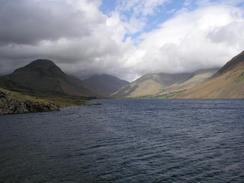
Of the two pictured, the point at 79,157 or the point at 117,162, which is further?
the point at 79,157

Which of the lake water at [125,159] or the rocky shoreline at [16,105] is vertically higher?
the rocky shoreline at [16,105]

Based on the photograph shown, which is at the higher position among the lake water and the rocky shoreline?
the rocky shoreline

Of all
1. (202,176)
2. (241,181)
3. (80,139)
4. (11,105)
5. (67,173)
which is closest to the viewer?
(241,181)

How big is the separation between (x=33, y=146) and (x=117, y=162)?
77.7ft

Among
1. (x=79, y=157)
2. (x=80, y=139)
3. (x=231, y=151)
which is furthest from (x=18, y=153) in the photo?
(x=231, y=151)

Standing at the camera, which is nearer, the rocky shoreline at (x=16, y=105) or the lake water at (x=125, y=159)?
the lake water at (x=125, y=159)

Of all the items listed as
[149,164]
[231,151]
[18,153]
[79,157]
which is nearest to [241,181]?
[149,164]

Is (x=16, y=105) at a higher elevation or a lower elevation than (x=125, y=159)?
higher

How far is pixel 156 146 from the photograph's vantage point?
2413 inches

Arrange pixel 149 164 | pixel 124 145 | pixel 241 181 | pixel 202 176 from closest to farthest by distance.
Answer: pixel 241 181 < pixel 202 176 < pixel 149 164 < pixel 124 145

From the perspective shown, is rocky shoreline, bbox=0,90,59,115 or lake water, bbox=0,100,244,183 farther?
rocky shoreline, bbox=0,90,59,115

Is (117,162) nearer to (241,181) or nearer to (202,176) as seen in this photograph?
(202,176)

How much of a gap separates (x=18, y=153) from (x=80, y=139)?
1787 cm

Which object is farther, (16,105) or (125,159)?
(16,105)
